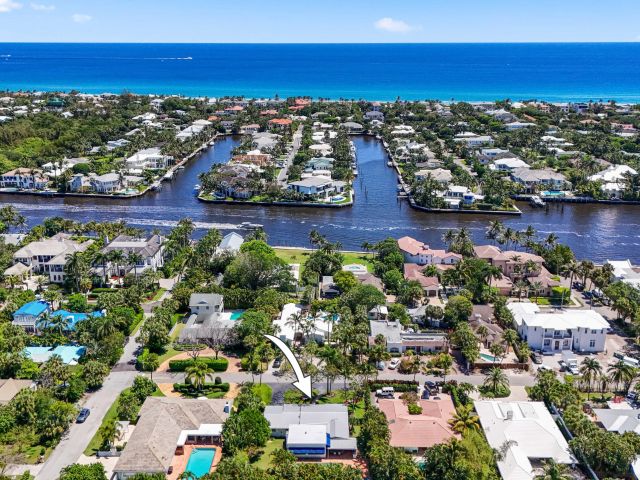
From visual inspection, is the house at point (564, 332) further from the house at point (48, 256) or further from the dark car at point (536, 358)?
the house at point (48, 256)

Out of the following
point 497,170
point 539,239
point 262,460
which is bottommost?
point 262,460

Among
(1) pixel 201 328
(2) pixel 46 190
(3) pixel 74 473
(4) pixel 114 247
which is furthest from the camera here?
(2) pixel 46 190

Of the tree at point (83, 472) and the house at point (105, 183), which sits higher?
the house at point (105, 183)

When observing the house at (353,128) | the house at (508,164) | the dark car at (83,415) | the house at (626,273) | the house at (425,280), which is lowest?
the dark car at (83,415)

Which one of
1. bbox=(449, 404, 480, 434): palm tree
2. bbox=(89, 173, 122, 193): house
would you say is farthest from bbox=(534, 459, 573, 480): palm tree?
bbox=(89, 173, 122, 193): house

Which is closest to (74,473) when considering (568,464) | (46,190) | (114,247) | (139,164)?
(568,464)

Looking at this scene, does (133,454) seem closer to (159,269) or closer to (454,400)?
(454,400)

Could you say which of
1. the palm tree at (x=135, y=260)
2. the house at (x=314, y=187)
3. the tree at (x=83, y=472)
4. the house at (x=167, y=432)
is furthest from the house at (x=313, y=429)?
the house at (x=314, y=187)

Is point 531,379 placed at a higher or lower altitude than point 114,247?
lower
